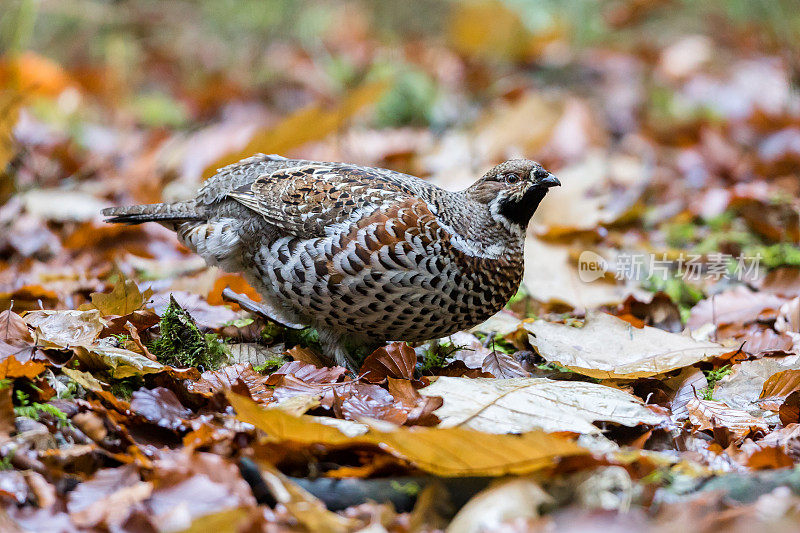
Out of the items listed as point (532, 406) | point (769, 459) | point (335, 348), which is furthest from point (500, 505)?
point (335, 348)

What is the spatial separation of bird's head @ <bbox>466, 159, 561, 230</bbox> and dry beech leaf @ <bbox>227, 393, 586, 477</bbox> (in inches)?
70.3

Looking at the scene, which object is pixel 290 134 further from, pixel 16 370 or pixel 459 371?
pixel 16 370

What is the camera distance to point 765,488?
8.14ft

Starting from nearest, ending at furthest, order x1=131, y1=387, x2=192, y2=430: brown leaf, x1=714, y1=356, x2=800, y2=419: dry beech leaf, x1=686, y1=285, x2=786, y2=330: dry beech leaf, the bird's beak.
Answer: x1=131, y1=387, x2=192, y2=430: brown leaf, x1=714, y1=356, x2=800, y2=419: dry beech leaf, the bird's beak, x1=686, y1=285, x2=786, y2=330: dry beech leaf

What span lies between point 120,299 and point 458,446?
208 centimetres

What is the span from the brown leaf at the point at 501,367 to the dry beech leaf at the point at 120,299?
167 cm

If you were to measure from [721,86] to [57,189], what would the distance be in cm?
754

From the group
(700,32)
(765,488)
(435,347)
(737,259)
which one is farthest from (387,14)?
(765,488)

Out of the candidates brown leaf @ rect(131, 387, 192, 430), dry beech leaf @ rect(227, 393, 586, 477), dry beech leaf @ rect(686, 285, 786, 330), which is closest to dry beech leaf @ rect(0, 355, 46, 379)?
brown leaf @ rect(131, 387, 192, 430)

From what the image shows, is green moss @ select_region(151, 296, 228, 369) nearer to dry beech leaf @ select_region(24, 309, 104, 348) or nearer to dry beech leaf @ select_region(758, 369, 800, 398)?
dry beech leaf @ select_region(24, 309, 104, 348)

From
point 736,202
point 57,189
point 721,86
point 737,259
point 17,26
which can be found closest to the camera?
point 737,259

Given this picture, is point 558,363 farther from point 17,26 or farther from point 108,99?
point 108,99

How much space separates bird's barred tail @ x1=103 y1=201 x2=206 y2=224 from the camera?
4.41 meters

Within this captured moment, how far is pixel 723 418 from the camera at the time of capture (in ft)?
11.0
